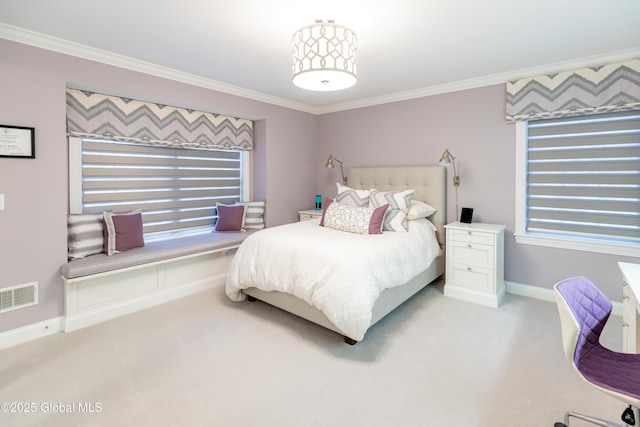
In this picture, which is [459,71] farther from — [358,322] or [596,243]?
[358,322]

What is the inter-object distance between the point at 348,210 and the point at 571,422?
2308mm

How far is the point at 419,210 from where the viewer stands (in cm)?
367

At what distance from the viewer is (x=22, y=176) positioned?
251 cm

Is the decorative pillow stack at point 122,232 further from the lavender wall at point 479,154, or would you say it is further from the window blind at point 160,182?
the lavender wall at point 479,154

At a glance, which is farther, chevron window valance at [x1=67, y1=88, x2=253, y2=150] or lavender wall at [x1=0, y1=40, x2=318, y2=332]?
chevron window valance at [x1=67, y1=88, x2=253, y2=150]

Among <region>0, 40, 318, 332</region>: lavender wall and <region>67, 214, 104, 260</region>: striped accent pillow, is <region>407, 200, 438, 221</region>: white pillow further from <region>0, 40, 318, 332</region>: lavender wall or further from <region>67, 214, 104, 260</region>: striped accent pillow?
Answer: <region>67, 214, 104, 260</region>: striped accent pillow

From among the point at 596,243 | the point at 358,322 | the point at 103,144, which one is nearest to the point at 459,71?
the point at 596,243

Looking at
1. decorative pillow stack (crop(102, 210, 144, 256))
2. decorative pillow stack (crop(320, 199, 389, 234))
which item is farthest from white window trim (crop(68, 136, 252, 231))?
decorative pillow stack (crop(320, 199, 389, 234))

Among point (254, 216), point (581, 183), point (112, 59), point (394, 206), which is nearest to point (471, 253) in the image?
point (394, 206)

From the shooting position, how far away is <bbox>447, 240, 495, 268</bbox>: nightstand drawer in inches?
126

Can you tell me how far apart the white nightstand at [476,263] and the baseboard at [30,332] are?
364 centimetres

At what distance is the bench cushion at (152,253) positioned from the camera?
2.67 metres

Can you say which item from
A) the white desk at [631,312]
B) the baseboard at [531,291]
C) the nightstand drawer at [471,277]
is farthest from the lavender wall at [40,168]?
the baseboard at [531,291]

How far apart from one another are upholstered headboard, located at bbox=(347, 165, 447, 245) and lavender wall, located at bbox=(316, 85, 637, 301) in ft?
0.39
